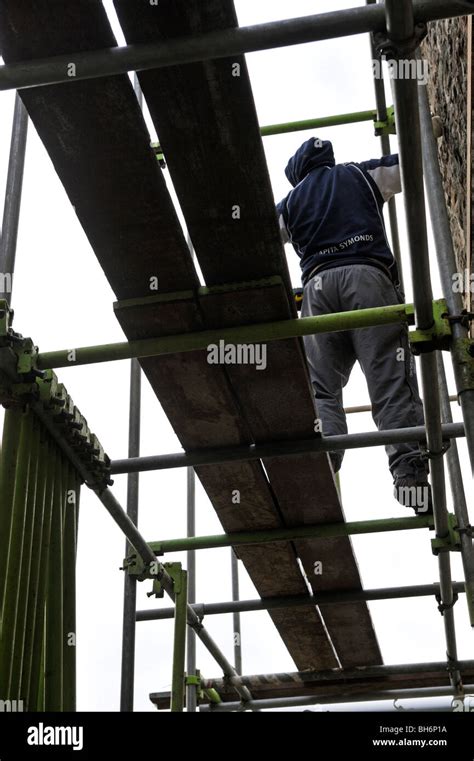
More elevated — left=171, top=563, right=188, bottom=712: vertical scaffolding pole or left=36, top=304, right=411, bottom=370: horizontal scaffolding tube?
left=36, top=304, right=411, bottom=370: horizontal scaffolding tube

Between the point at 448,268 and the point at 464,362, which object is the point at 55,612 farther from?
the point at 448,268

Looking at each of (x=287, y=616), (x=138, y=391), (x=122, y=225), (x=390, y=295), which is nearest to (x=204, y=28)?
(x=122, y=225)

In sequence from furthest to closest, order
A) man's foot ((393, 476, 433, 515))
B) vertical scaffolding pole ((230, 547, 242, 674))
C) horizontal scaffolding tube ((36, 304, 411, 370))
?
vertical scaffolding pole ((230, 547, 242, 674))
man's foot ((393, 476, 433, 515))
horizontal scaffolding tube ((36, 304, 411, 370))

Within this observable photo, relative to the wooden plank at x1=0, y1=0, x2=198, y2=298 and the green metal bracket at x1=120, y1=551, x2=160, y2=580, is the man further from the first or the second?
the wooden plank at x1=0, y1=0, x2=198, y2=298

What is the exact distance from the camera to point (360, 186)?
583cm

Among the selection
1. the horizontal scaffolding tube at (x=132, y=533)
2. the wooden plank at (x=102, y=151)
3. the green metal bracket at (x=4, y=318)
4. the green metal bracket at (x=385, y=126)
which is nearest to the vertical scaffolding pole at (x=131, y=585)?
the horizontal scaffolding tube at (x=132, y=533)

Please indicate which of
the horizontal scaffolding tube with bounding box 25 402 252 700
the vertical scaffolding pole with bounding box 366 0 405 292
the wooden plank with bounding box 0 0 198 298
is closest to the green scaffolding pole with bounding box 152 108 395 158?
the vertical scaffolding pole with bounding box 366 0 405 292

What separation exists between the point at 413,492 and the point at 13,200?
252 cm

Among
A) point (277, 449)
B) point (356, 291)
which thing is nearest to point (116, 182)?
point (277, 449)

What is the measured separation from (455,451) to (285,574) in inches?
54.8

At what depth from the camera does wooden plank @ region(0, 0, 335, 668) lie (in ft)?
10.4

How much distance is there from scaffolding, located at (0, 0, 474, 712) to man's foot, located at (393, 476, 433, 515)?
4.1 inches

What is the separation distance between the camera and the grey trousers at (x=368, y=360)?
525cm
